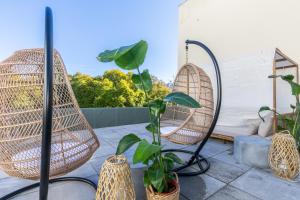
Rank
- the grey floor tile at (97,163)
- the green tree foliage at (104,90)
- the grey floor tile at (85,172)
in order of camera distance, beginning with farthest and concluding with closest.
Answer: the green tree foliage at (104,90), the grey floor tile at (97,163), the grey floor tile at (85,172)

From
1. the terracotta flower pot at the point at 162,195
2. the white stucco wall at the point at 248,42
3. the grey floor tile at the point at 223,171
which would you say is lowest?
the grey floor tile at the point at 223,171

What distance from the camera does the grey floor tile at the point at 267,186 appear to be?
162 centimetres

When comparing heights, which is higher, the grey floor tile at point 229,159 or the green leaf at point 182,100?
the green leaf at point 182,100

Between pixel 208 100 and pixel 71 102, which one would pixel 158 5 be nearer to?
pixel 208 100

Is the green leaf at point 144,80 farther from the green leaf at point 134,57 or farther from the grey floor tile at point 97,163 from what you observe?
the grey floor tile at point 97,163

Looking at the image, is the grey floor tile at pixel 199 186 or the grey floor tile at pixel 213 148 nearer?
the grey floor tile at pixel 199 186

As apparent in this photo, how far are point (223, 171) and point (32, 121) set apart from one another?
204cm

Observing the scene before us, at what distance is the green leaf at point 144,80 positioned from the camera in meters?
1.38

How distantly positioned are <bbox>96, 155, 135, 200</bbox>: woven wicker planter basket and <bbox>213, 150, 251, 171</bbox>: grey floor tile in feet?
5.60

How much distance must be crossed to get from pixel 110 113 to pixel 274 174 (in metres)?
4.01

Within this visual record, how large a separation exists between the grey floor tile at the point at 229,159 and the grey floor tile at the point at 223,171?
91 millimetres

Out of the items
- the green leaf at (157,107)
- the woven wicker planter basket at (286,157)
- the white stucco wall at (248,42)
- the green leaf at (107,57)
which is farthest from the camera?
the white stucco wall at (248,42)

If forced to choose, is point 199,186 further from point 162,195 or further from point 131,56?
point 131,56

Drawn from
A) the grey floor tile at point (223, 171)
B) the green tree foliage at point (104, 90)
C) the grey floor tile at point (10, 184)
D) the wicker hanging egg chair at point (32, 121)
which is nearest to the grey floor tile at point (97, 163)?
the grey floor tile at point (10, 184)
